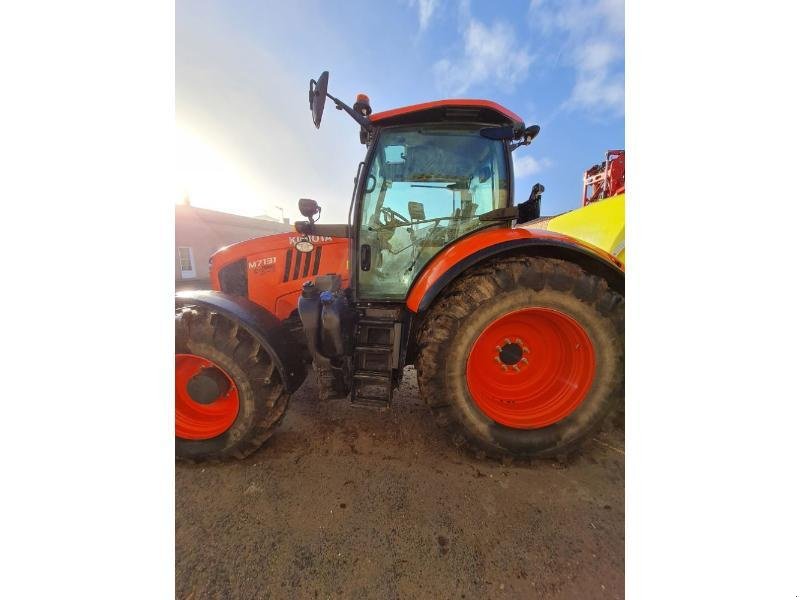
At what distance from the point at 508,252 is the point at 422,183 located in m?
0.81

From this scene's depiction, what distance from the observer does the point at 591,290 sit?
5.12ft

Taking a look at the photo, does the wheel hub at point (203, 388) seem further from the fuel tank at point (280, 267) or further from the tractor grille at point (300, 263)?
the tractor grille at point (300, 263)

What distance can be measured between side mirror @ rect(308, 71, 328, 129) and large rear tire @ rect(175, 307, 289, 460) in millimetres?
1483

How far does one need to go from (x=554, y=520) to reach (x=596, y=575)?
0.23 m

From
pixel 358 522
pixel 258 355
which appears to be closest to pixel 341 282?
pixel 258 355

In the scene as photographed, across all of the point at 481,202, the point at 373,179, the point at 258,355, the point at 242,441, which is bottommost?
the point at 242,441

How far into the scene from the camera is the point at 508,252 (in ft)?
5.54

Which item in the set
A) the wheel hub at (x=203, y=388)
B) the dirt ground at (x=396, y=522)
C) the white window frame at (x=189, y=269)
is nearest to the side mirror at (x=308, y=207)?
the wheel hub at (x=203, y=388)

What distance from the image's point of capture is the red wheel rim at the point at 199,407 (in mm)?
1715

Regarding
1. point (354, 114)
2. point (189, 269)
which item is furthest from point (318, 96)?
point (189, 269)

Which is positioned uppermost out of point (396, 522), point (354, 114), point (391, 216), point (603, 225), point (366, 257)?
point (354, 114)

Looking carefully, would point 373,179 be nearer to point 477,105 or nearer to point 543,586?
point 477,105

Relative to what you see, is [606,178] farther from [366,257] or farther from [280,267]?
[280,267]

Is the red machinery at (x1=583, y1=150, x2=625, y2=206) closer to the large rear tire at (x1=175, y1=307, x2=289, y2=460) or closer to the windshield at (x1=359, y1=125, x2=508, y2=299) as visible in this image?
the windshield at (x1=359, y1=125, x2=508, y2=299)
